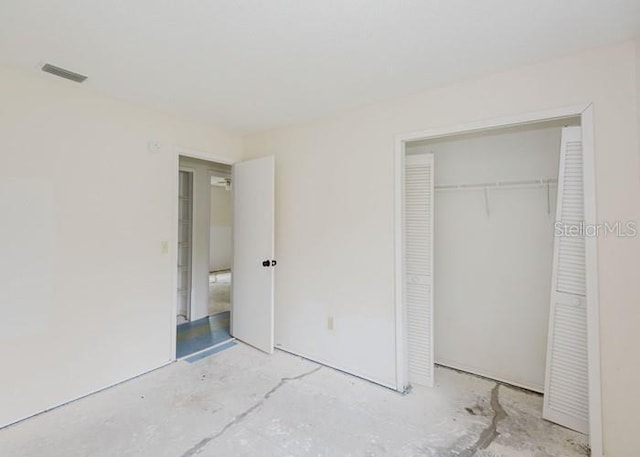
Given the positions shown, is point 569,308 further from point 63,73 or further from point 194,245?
point 194,245

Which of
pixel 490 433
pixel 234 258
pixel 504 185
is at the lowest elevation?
pixel 490 433

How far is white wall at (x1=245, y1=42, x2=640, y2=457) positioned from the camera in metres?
1.66

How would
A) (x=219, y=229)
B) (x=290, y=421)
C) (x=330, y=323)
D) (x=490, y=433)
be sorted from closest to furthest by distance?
1. (x=490, y=433)
2. (x=290, y=421)
3. (x=330, y=323)
4. (x=219, y=229)

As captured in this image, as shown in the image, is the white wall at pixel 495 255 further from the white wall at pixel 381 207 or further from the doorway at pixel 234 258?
the doorway at pixel 234 258

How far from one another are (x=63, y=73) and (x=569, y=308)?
373 cm

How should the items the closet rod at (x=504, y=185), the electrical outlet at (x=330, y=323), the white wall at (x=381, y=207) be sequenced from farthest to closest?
the electrical outlet at (x=330, y=323) < the closet rod at (x=504, y=185) < the white wall at (x=381, y=207)

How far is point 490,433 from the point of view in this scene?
75.6 inches

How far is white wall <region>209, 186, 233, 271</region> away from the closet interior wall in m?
6.70

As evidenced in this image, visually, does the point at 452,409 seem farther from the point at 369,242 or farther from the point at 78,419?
the point at 78,419

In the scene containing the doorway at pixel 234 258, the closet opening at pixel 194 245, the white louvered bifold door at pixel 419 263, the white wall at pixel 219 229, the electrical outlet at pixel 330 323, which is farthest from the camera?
the white wall at pixel 219 229

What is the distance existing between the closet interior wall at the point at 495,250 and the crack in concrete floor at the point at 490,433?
0.41 metres

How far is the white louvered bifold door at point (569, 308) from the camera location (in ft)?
6.39

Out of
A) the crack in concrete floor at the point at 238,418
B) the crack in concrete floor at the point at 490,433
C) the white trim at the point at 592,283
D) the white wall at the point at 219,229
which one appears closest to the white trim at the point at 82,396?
the crack in concrete floor at the point at 238,418

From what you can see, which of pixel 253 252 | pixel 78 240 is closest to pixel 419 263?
pixel 253 252
